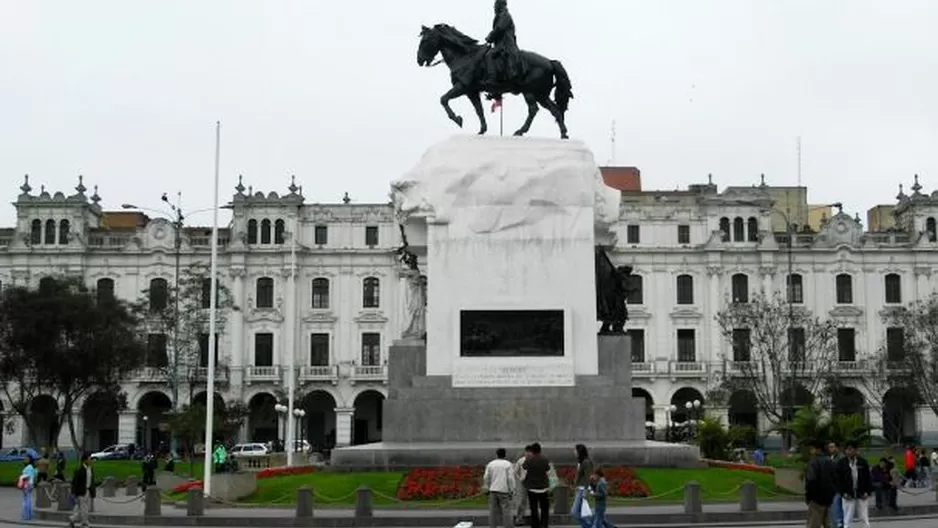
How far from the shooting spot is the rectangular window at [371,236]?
77.1 m

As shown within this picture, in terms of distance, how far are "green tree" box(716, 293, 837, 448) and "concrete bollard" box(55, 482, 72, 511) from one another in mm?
43433

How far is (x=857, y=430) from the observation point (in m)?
27.6

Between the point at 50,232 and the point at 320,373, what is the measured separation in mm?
18443

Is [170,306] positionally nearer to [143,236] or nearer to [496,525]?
[143,236]

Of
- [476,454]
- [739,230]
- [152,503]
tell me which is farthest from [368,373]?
[152,503]

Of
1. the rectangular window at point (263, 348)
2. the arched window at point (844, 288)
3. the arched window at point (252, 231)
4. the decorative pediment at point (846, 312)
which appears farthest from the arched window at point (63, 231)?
the arched window at point (844, 288)

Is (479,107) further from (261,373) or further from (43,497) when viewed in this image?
(261,373)

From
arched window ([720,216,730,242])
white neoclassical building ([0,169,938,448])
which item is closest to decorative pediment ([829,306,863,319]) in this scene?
white neoclassical building ([0,169,938,448])

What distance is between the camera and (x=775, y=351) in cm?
6556

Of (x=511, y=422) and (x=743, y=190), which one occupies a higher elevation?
(x=743, y=190)

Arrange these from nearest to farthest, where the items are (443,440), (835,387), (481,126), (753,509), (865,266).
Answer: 1. (753,509)
2. (443,440)
3. (481,126)
4. (835,387)
5. (865,266)

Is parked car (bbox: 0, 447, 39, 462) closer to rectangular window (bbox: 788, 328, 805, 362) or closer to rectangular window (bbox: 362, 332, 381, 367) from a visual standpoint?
rectangular window (bbox: 362, 332, 381, 367)

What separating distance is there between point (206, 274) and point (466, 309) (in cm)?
4831

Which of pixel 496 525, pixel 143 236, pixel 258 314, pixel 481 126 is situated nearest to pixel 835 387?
pixel 258 314
